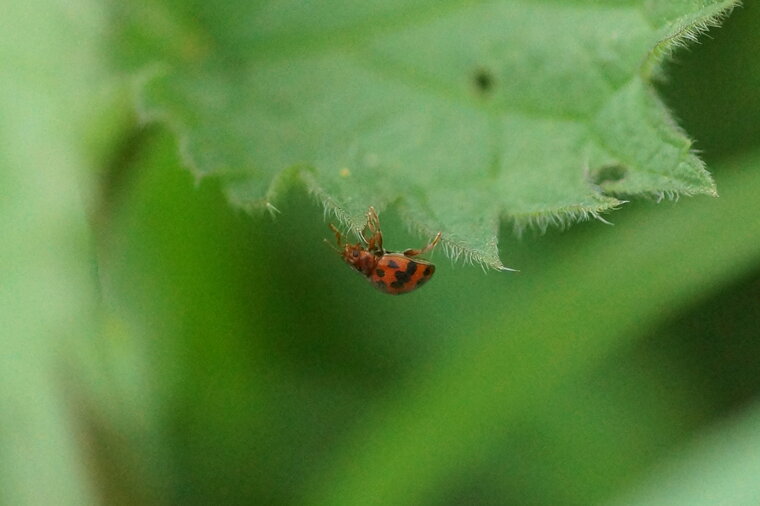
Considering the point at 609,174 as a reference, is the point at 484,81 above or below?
above

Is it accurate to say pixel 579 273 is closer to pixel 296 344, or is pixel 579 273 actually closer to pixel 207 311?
pixel 296 344

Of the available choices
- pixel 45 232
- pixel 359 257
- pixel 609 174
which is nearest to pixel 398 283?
pixel 359 257

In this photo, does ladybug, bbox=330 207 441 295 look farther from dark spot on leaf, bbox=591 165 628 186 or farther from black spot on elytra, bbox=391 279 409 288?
dark spot on leaf, bbox=591 165 628 186

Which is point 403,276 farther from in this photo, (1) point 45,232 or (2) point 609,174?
(1) point 45,232

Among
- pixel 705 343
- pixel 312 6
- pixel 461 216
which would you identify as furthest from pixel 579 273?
pixel 312 6

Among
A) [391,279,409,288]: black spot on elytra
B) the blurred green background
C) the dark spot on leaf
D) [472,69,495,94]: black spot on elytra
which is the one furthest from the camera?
[391,279,409,288]: black spot on elytra

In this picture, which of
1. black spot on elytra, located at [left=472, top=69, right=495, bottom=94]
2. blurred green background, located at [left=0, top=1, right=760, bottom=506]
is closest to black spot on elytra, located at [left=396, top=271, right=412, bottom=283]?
blurred green background, located at [left=0, top=1, right=760, bottom=506]

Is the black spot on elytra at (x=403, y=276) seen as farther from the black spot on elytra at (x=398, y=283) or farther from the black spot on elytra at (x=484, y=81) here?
the black spot on elytra at (x=484, y=81)
